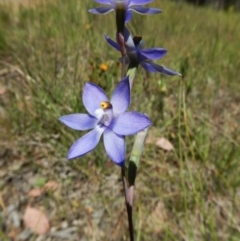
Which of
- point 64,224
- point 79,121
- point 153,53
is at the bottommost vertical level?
point 64,224

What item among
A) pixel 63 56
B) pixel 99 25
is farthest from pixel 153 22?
pixel 63 56

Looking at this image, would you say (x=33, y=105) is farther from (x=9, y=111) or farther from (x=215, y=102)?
(x=215, y=102)

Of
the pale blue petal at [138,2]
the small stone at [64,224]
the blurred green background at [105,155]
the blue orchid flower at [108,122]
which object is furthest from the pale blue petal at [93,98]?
the small stone at [64,224]

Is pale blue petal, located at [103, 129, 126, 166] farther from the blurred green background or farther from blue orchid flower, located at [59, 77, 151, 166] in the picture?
the blurred green background

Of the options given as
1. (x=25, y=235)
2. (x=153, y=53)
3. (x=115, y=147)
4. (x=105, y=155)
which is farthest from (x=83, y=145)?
(x=105, y=155)

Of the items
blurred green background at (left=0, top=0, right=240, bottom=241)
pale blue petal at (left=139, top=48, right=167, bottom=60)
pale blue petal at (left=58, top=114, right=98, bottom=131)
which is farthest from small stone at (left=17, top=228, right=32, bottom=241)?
pale blue petal at (left=139, top=48, right=167, bottom=60)

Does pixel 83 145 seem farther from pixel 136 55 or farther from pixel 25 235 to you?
pixel 25 235
